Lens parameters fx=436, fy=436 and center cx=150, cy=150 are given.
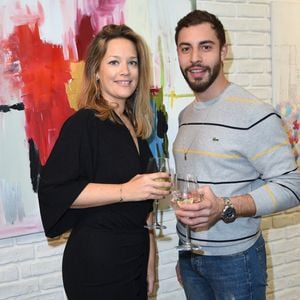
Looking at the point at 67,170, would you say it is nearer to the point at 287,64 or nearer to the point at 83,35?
the point at 83,35

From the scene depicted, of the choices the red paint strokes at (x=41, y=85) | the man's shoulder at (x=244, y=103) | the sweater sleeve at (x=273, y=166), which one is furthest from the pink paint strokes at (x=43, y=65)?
the sweater sleeve at (x=273, y=166)

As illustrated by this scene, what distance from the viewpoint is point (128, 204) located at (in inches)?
59.5

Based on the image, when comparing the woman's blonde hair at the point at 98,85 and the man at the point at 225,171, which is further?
the woman's blonde hair at the point at 98,85

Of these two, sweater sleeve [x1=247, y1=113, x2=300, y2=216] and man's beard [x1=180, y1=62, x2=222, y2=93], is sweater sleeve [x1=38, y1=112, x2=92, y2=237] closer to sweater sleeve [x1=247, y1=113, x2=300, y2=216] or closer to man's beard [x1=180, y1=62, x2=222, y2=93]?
man's beard [x1=180, y1=62, x2=222, y2=93]

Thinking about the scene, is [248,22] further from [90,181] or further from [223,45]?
[90,181]

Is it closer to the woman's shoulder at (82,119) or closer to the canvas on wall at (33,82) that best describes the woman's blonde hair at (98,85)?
the woman's shoulder at (82,119)

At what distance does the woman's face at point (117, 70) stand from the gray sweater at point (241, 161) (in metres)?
0.32

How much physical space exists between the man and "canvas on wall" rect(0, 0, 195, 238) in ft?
1.57

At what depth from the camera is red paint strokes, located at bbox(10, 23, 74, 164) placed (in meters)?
1.81

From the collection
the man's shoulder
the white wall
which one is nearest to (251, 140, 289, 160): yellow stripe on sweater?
the man's shoulder

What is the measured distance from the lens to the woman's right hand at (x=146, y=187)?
1.39m

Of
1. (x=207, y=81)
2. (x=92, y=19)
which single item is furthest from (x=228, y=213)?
(x=92, y=19)

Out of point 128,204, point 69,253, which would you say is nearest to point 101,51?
point 128,204

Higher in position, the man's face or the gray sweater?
the man's face
